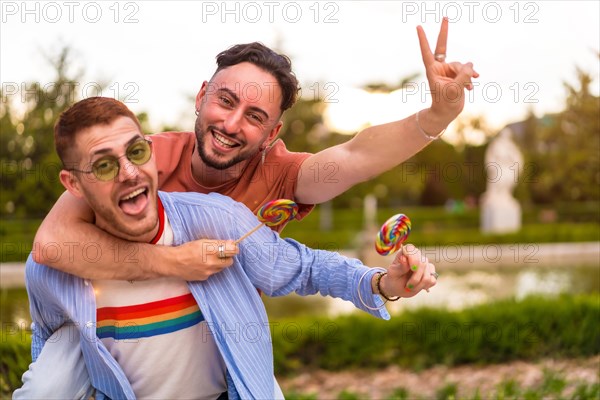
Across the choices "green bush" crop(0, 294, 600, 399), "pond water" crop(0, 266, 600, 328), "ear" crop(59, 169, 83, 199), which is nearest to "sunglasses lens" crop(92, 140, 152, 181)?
"ear" crop(59, 169, 83, 199)

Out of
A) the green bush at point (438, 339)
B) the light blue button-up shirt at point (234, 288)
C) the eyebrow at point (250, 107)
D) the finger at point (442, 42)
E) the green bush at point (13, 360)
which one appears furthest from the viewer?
the green bush at point (438, 339)

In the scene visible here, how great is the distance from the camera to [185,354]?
7.39ft

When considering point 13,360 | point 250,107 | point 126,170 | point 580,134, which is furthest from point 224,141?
point 580,134

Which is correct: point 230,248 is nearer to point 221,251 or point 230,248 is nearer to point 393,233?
point 221,251

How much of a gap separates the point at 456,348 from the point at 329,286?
14.6ft

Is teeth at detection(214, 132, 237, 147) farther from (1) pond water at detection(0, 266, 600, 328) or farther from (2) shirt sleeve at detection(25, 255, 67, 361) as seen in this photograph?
(1) pond water at detection(0, 266, 600, 328)

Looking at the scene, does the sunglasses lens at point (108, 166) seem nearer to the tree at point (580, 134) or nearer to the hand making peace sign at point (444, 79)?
the hand making peace sign at point (444, 79)

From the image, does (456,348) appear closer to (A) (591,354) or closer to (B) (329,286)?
(A) (591,354)

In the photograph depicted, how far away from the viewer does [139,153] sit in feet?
7.06

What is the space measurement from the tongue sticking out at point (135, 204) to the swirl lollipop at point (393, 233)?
700mm

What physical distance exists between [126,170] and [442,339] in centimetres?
492

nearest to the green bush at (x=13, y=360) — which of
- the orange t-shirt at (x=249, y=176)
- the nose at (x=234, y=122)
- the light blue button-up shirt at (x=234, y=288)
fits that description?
the orange t-shirt at (x=249, y=176)

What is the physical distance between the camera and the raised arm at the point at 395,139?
2371 mm

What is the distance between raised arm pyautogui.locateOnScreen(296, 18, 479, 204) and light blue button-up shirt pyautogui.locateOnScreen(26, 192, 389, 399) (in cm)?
39
